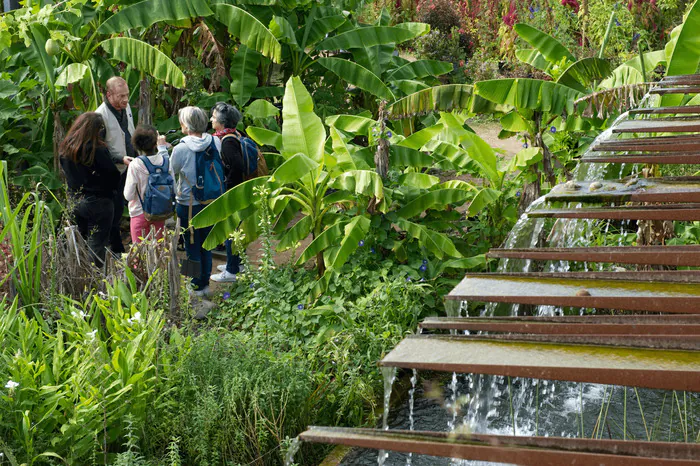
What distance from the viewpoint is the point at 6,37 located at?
814 cm

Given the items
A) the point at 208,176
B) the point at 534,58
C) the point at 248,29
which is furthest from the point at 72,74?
the point at 534,58

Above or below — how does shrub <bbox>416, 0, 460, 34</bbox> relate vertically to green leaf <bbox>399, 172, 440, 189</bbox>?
above

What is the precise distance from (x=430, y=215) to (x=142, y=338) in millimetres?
3300

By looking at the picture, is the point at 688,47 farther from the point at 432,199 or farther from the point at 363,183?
the point at 363,183

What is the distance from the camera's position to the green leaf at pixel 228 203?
6.26 metres

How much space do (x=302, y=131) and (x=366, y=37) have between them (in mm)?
3839

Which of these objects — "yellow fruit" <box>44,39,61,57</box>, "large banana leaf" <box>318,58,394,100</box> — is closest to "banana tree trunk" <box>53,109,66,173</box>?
"yellow fruit" <box>44,39,61,57</box>

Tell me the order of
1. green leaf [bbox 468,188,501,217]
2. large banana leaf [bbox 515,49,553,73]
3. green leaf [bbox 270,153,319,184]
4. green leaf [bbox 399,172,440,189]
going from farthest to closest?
large banana leaf [bbox 515,49,553,73], green leaf [bbox 399,172,440,189], green leaf [bbox 468,188,501,217], green leaf [bbox 270,153,319,184]

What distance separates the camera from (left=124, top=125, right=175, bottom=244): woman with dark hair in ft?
20.3

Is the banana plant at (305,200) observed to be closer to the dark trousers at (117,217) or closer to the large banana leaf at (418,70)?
the dark trousers at (117,217)

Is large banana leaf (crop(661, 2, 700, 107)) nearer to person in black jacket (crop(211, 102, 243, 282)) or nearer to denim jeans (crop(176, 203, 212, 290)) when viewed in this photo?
person in black jacket (crop(211, 102, 243, 282))

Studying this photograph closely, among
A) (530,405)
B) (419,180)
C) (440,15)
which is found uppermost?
(440,15)

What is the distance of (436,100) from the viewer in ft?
23.0

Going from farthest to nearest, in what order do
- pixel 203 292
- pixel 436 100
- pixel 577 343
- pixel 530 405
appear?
1. pixel 436 100
2. pixel 203 292
3. pixel 530 405
4. pixel 577 343
